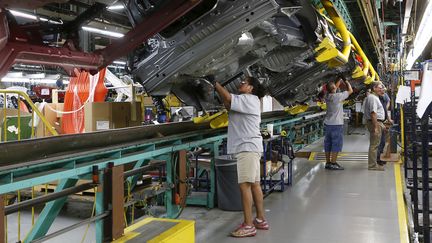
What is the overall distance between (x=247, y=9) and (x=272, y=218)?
2.38 meters

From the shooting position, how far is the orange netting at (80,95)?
6.44 metres

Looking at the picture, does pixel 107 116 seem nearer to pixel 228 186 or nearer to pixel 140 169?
pixel 140 169

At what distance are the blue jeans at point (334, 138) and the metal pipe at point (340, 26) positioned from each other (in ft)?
5.62

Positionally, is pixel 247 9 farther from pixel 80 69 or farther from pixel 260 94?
pixel 80 69

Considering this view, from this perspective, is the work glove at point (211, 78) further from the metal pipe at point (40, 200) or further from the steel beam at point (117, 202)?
the metal pipe at point (40, 200)

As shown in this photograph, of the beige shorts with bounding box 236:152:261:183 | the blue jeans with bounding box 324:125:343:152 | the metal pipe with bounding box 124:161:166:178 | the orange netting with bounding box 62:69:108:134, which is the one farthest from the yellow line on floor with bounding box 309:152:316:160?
the metal pipe with bounding box 124:161:166:178

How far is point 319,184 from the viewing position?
6586mm

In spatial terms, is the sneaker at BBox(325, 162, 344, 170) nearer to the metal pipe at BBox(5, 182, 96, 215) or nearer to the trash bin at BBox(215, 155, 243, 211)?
the trash bin at BBox(215, 155, 243, 211)

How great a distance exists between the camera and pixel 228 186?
16.8ft

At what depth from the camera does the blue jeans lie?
25.2ft

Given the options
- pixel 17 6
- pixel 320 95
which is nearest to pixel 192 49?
pixel 17 6

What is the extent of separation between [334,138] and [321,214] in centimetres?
301

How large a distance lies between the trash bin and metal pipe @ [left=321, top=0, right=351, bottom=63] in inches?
87.7

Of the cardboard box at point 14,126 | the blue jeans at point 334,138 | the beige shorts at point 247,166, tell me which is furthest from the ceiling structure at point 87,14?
the blue jeans at point 334,138
